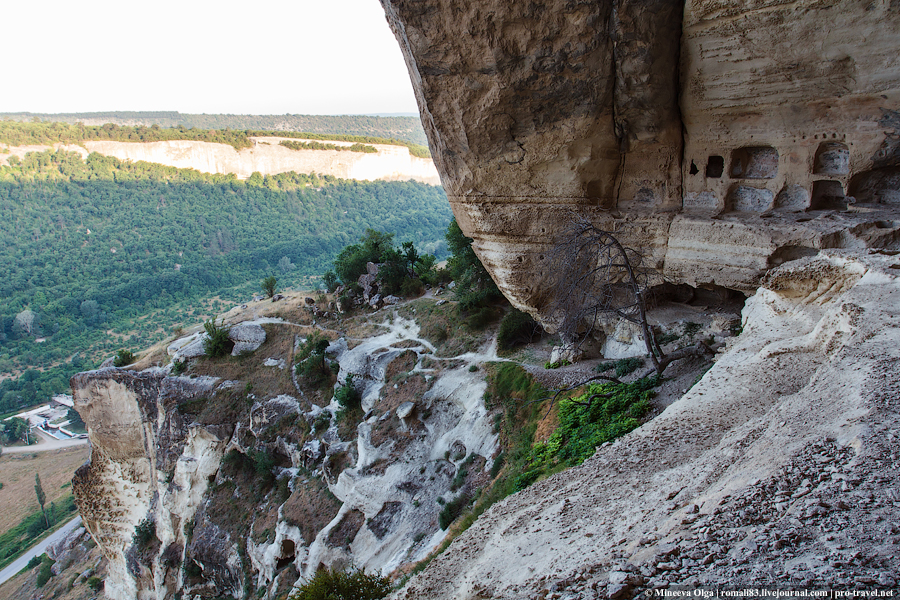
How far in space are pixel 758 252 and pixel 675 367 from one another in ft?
8.25

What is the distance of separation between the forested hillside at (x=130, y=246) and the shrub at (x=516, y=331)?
37.4 m

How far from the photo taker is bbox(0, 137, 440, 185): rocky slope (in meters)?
60.5

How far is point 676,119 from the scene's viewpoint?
978 centimetres

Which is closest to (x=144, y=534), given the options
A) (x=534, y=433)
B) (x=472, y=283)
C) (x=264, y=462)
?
(x=264, y=462)

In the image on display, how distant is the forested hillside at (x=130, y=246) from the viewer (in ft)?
147

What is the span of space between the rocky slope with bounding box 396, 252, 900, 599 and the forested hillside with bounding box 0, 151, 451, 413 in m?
44.9

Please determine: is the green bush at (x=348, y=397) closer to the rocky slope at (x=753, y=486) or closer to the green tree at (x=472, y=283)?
Answer: the green tree at (x=472, y=283)

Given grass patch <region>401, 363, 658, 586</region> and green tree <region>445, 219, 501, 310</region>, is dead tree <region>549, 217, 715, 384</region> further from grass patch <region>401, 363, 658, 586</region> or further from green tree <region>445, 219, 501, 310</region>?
green tree <region>445, 219, 501, 310</region>

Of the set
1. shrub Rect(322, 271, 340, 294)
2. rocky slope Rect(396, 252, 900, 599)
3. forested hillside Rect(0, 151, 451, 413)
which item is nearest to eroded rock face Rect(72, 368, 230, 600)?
shrub Rect(322, 271, 340, 294)

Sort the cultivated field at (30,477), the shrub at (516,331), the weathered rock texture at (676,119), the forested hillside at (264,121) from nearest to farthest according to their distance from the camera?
the weathered rock texture at (676,119) < the shrub at (516,331) < the cultivated field at (30,477) < the forested hillside at (264,121)

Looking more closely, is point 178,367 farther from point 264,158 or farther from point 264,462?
point 264,158

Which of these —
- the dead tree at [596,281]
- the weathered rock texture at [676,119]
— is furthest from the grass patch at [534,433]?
the weathered rock texture at [676,119]

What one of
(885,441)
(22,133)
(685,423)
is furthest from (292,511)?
(22,133)

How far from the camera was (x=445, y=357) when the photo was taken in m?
16.2
